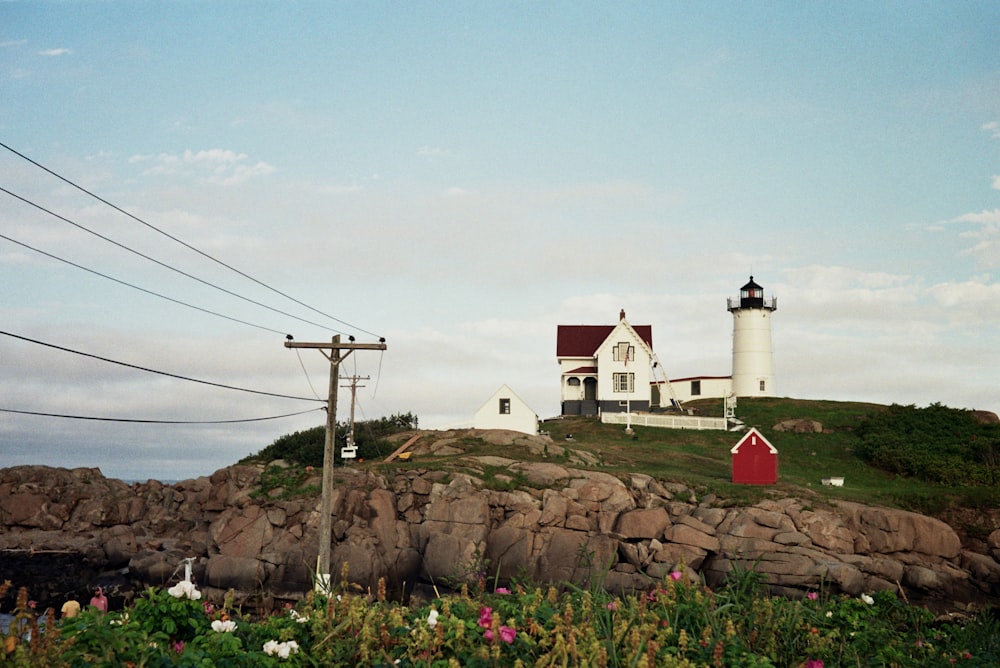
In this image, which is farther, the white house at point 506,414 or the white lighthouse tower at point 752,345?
the white lighthouse tower at point 752,345

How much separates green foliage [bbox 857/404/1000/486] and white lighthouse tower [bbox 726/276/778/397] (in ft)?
47.2

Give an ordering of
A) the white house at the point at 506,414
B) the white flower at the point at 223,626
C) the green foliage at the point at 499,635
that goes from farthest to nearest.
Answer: the white house at the point at 506,414 < the white flower at the point at 223,626 < the green foliage at the point at 499,635

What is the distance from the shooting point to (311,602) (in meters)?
7.95

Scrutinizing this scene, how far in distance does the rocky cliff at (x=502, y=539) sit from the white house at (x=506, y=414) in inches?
534

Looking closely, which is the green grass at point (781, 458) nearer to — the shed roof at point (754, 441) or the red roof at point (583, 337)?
the shed roof at point (754, 441)

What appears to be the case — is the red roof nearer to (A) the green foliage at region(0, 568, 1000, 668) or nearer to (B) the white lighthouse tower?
(B) the white lighthouse tower

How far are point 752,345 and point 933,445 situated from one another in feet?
85.0

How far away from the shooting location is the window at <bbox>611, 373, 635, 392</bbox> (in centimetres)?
6662

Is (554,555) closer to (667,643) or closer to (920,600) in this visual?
(920,600)

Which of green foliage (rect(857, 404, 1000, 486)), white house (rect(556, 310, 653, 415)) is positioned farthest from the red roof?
green foliage (rect(857, 404, 1000, 486))

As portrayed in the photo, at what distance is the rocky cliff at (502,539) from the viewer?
33156 mm

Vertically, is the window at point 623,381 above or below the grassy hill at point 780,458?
above

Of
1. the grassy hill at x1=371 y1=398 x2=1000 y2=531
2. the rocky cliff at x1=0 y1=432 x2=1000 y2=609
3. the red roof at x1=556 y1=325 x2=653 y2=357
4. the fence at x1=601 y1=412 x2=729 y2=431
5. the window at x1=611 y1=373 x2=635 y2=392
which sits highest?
the red roof at x1=556 y1=325 x2=653 y2=357

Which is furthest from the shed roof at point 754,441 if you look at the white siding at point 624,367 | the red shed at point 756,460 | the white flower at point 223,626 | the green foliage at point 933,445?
the white flower at point 223,626
